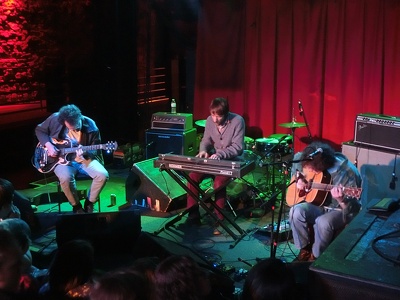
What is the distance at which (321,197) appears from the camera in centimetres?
477

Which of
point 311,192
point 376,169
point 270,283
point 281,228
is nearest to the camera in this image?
point 270,283

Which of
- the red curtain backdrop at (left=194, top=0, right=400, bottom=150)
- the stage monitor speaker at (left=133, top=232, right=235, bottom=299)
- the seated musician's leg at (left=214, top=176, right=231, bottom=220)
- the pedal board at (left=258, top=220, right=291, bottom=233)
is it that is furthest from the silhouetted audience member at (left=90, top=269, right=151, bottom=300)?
Answer: the red curtain backdrop at (left=194, top=0, right=400, bottom=150)

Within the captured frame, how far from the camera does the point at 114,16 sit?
28.6 ft

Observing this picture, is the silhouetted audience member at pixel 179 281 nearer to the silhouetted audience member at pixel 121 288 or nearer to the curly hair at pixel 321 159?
the silhouetted audience member at pixel 121 288

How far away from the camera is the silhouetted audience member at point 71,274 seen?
293 centimetres

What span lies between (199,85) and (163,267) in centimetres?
606

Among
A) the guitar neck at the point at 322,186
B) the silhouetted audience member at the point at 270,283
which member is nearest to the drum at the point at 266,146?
the guitar neck at the point at 322,186

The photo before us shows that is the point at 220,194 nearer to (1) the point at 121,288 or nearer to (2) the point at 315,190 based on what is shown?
(2) the point at 315,190

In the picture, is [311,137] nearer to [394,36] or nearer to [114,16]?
[394,36]

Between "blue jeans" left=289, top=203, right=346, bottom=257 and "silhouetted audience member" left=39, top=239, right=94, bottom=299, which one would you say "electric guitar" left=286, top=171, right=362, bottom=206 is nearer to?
"blue jeans" left=289, top=203, right=346, bottom=257

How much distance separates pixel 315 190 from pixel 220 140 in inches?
57.3

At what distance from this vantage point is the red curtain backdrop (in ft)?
22.7

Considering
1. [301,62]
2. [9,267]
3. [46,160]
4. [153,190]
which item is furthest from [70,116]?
[301,62]

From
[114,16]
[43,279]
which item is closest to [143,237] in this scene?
[43,279]
